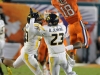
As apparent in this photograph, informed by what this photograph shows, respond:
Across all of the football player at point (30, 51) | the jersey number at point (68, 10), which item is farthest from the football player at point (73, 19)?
the football player at point (30, 51)

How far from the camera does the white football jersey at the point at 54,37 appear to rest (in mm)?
9047

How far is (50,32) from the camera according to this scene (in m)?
9.05

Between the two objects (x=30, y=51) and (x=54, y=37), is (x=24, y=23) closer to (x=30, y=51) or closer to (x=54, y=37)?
(x=30, y=51)

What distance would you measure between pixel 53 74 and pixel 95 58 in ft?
19.7

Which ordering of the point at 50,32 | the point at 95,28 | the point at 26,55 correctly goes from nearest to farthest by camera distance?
the point at 50,32 → the point at 26,55 → the point at 95,28

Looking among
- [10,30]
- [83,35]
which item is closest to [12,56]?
[10,30]

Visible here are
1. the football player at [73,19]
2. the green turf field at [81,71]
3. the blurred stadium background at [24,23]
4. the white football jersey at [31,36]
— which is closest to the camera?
the white football jersey at [31,36]

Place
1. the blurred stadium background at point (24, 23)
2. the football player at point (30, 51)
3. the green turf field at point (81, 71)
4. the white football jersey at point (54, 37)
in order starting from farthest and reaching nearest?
the blurred stadium background at point (24, 23)
the green turf field at point (81, 71)
the football player at point (30, 51)
the white football jersey at point (54, 37)

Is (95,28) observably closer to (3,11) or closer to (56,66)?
(3,11)

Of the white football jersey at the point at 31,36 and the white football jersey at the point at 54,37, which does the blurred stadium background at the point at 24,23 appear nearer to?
the white football jersey at the point at 31,36

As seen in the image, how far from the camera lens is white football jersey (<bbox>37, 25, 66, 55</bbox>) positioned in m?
9.05

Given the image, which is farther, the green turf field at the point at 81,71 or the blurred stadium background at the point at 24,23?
the blurred stadium background at the point at 24,23

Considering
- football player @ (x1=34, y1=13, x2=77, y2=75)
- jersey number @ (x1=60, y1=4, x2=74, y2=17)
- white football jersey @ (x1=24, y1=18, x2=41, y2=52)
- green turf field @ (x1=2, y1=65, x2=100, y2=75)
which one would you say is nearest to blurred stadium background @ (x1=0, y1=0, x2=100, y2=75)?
green turf field @ (x1=2, y1=65, x2=100, y2=75)

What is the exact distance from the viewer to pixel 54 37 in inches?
357
